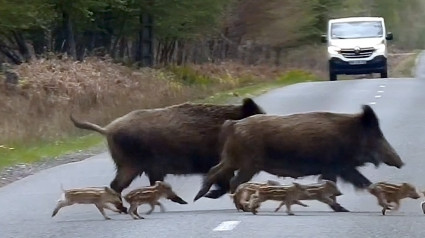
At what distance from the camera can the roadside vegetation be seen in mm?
27625

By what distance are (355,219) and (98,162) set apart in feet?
25.7

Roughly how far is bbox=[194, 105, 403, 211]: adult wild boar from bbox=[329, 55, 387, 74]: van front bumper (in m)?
30.0

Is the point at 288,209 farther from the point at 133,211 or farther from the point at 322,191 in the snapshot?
the point at 133,211

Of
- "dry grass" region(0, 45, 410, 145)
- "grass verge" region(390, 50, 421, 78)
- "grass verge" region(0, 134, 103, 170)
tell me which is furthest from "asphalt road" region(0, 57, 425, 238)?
"grass verge" region(390, 50, 421, 78)

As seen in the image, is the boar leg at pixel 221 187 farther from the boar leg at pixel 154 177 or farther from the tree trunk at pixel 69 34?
the tree trunk at pixel 69 34

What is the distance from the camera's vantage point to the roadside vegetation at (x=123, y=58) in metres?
27.6

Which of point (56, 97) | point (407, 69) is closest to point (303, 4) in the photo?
point (407, 69)

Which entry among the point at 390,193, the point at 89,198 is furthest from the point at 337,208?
the point at 89,198

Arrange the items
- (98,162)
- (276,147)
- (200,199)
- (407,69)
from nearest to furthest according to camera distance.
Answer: (276,147)
(200,199)
(98,162)
(407,69)

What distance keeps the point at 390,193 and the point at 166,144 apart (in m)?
2.78

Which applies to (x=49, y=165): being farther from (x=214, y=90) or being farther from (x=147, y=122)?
(x=214, y=90)

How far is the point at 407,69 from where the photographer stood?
64000 millimetres

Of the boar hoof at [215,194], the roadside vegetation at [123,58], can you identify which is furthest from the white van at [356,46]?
the boar hoof at [215,194]

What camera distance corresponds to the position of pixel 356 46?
4378 centimetres
